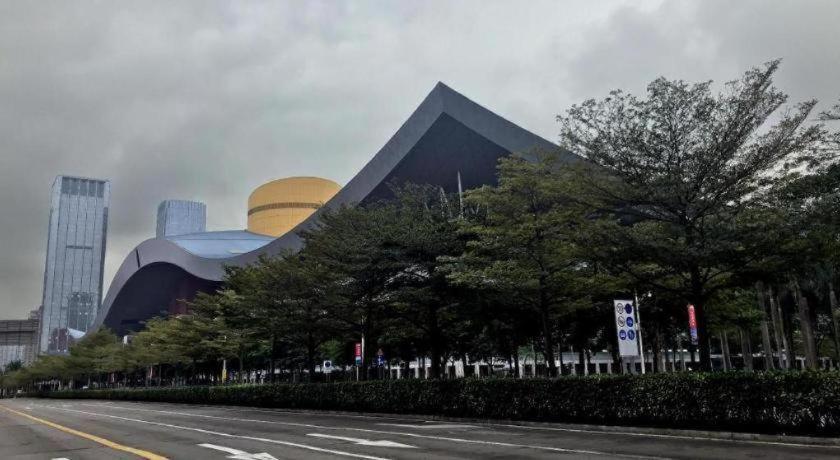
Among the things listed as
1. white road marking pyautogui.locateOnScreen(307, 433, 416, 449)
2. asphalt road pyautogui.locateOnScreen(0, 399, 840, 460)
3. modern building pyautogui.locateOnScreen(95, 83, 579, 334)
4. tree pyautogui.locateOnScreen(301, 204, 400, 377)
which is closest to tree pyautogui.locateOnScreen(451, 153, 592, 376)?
modern building pyautogui.locateOnScreen(95, 83, 579, 334)

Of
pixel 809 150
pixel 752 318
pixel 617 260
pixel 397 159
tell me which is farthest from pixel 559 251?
pixel 397 159

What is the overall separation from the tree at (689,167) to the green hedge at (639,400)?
6.08 feet

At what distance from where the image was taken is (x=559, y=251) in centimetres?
2009

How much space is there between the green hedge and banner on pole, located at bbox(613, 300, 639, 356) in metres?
1.27

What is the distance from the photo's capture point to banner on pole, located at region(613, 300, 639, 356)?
677 inches

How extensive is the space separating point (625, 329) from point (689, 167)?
4.83m

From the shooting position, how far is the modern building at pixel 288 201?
125 metres

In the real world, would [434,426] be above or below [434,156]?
below

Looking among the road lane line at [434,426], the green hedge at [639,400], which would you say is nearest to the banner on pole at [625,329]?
the green hedge at [639,400]

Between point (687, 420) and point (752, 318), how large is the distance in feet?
66.0

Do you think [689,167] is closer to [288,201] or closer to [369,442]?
[369,442]

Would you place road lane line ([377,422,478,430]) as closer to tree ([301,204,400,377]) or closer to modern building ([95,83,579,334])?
tree ([301,204,400,377])

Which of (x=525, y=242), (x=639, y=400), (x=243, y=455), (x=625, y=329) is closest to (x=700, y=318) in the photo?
(x=625, y=329)

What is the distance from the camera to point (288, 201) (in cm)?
12500
